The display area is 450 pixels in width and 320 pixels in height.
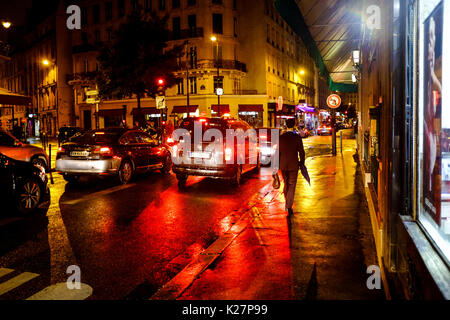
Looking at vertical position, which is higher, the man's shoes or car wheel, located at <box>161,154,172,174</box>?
car wheel, located at <box>161,154,172,174</box>

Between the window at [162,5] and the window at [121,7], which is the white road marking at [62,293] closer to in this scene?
the window at [162,5]

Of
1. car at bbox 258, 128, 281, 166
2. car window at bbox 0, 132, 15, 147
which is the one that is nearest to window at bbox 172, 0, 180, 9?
car at bbox 258, 128, 281, 166

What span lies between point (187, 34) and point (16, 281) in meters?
43.2

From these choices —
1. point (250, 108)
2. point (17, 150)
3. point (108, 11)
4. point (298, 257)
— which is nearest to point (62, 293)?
point (298, 257)

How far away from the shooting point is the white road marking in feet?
13.9

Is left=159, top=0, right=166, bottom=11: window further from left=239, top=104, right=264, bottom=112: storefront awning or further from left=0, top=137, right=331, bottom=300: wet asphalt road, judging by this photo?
left=0, top=137, right=331, bottom=300: wet asphalt road

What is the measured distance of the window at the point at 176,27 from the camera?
4572 cm

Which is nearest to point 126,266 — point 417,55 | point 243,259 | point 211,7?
point 243,259

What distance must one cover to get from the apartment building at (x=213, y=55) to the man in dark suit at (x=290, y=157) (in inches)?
1311

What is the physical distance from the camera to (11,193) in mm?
7586

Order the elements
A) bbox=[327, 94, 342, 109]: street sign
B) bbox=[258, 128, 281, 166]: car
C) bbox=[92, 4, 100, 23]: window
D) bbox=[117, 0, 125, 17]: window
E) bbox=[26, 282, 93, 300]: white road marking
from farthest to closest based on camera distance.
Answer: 1. bbox=[92, 4, 100, 23]: window
2. bbox=[117, 0, 125, 17]: window
3. bbox=[327, 94, 342, 109]: street sign
4. bbox=[258, 128, 281, 166]: car
5. bbox=[26, 282, 93, 300]: white road marking

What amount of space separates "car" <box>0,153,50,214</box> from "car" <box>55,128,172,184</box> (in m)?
2.91

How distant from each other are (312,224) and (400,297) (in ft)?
11.9

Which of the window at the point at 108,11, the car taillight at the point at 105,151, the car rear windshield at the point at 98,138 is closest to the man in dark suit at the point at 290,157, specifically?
the car taillight at the point at 105,151
